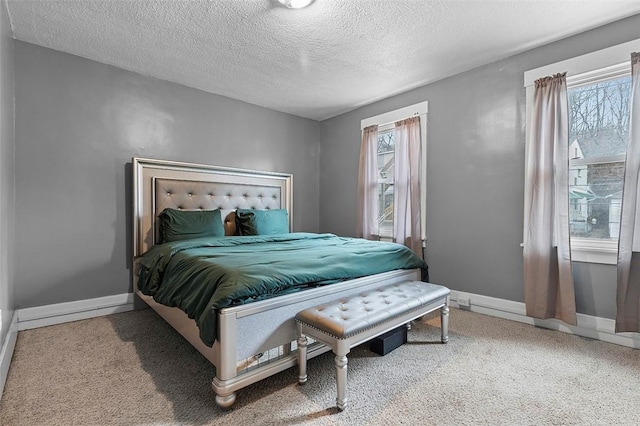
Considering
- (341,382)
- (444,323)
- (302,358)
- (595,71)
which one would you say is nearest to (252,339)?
(302,358)

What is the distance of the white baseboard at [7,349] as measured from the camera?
1698 mm

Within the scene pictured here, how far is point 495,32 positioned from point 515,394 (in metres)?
2.55

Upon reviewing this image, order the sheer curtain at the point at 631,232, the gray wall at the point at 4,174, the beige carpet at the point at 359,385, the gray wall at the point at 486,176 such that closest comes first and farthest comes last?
the beige carpet at the point at 359,385 → the gray wall at the point at 4,174 → the sheer curtain at the point at 631,232 → the gray wall at the point at 486,176

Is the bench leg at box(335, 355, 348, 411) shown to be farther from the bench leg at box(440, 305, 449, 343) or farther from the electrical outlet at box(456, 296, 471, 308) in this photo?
the electrical outlet at box(456, 296, 471, 308)

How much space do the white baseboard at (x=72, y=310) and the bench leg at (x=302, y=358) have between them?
7.19 ft

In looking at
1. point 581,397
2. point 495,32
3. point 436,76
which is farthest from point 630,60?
point 581,397

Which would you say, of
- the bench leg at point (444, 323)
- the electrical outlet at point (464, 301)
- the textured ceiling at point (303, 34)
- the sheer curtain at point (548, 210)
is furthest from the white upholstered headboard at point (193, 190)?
the sheer curtain at point (548, 210)

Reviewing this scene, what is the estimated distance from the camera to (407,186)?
3500 mm

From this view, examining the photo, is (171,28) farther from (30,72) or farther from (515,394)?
(515,394)

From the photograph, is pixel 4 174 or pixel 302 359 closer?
pixel 302 359

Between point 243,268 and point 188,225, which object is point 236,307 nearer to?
point 243,268

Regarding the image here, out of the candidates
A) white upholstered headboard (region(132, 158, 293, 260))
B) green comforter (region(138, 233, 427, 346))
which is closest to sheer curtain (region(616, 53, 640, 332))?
green comforter (region(138, 233, 427, 346))

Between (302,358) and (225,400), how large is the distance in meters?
0.45

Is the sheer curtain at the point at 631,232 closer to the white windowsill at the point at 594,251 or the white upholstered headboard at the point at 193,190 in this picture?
the white windowsill at the point at 594,251
